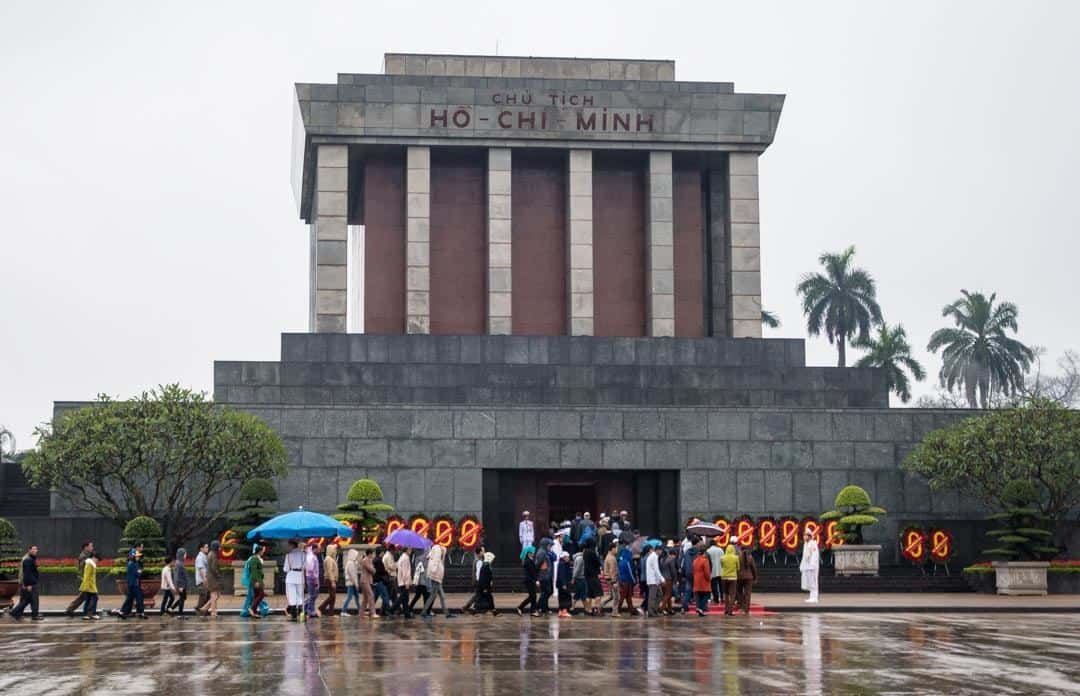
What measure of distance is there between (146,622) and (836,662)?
15424 mm

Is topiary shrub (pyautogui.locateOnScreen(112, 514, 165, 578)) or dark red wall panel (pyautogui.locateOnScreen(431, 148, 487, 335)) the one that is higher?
dark red wall panel (pyautogui.locateOnScreen(431, 148, 487, 335))

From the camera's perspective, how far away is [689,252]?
4972 cm

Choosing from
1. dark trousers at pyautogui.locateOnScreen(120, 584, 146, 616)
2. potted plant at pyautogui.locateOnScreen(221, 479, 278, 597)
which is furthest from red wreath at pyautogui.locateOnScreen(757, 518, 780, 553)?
dark trousers at pyautogui.locateOnScreen(120, 584, 146, 616)

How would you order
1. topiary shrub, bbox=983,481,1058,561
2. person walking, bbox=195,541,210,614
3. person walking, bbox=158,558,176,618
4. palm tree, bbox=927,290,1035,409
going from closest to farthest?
person walking, bbox=158,558,176,618 < person walking, bbox=195,541,210,614 < topiary shrub, bbox=983,481,1058,561 < palm tree, bbox=927,290,1035,409

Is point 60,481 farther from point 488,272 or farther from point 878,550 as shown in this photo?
point 878,550

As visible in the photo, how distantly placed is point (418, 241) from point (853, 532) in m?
16.9

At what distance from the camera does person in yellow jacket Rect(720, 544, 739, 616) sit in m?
31.1

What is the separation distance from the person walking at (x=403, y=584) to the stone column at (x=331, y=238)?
644 inches

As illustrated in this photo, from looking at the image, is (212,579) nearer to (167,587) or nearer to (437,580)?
(167,587)

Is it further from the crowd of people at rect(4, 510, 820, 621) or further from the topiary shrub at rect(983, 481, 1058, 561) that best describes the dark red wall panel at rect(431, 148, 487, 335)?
the topiary shrub at rect(983, 481, 1058, 561)

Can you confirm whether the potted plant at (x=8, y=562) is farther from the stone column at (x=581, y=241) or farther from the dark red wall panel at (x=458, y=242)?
the stone column at (x=581, y=241)

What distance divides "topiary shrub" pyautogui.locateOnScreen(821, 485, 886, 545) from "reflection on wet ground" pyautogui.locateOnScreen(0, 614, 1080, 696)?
30.7 ft

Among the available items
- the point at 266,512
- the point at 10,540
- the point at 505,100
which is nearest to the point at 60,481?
the point at 10,540

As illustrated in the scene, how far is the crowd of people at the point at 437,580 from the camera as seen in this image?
3044 centimetres
